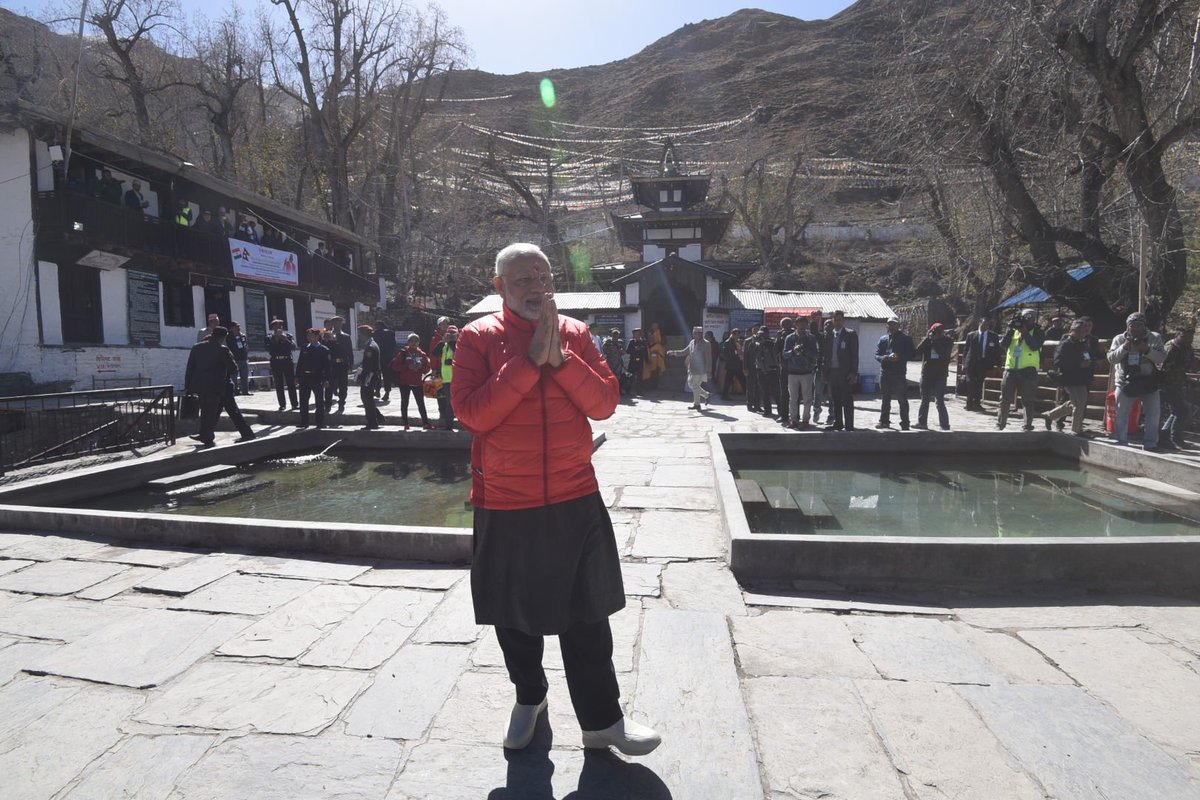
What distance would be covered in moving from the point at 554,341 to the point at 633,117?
109 m

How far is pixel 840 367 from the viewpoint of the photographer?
9.70 meters

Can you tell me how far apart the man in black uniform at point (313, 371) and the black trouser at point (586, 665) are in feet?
29.5

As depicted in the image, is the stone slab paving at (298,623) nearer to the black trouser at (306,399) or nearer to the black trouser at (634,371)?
the black trouser at (306,399)

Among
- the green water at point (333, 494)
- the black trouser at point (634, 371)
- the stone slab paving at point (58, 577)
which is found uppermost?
the black trouser at point (634, 371)

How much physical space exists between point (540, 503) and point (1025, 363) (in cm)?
997

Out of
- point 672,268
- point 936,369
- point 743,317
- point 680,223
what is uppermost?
point 680,223

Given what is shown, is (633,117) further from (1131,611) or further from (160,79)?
(1131,611)

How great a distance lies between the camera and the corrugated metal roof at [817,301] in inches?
775

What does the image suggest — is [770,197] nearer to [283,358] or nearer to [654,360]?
[654,360]

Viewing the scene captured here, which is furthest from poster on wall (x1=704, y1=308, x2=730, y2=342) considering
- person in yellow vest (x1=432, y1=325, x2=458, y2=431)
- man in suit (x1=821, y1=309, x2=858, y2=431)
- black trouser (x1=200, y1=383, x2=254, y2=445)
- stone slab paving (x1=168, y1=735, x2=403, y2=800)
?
stone slab paving (x1=168, y1=735, x2=403, y2=800)

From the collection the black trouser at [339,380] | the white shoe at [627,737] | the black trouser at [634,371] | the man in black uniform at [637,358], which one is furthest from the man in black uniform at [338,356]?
the white shoe at [627,737]

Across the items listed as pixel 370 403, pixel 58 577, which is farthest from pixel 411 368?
pixel 58 577

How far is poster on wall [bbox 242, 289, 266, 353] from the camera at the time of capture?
21.6m

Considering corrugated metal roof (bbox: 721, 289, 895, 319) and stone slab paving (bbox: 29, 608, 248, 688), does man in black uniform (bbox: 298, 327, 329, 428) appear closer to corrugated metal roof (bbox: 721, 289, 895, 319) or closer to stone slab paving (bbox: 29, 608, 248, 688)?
stone slab paving (bbox: 29, 608, 248, 688)
